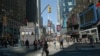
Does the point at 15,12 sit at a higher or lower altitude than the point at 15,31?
higher

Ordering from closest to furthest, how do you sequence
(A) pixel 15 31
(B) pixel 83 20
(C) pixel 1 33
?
(B) pixel 83 20 < (C) pixel 1 33 < (A) pixel 15 31

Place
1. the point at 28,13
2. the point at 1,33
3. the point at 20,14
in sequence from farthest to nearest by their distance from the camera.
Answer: the point at 28,13 → the point at 20,14 → the point at 1,33

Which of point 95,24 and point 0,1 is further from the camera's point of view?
point 0,1

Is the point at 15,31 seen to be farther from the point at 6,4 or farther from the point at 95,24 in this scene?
the point at 95,24

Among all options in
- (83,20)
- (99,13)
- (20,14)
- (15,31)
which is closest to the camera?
(99,13)

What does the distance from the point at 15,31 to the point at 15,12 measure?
29.5 ft

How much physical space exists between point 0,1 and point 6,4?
36.1ft

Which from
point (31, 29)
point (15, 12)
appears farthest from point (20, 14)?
point (31, 29)

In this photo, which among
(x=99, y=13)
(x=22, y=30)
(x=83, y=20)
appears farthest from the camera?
(x=83, y=20)

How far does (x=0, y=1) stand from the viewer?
101 metres

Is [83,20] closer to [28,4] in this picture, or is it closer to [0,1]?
[0,1]

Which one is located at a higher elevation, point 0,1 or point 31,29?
point 0,1

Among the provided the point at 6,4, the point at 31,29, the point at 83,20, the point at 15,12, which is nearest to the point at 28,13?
the point at 15,12

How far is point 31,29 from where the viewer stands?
6009 cm
